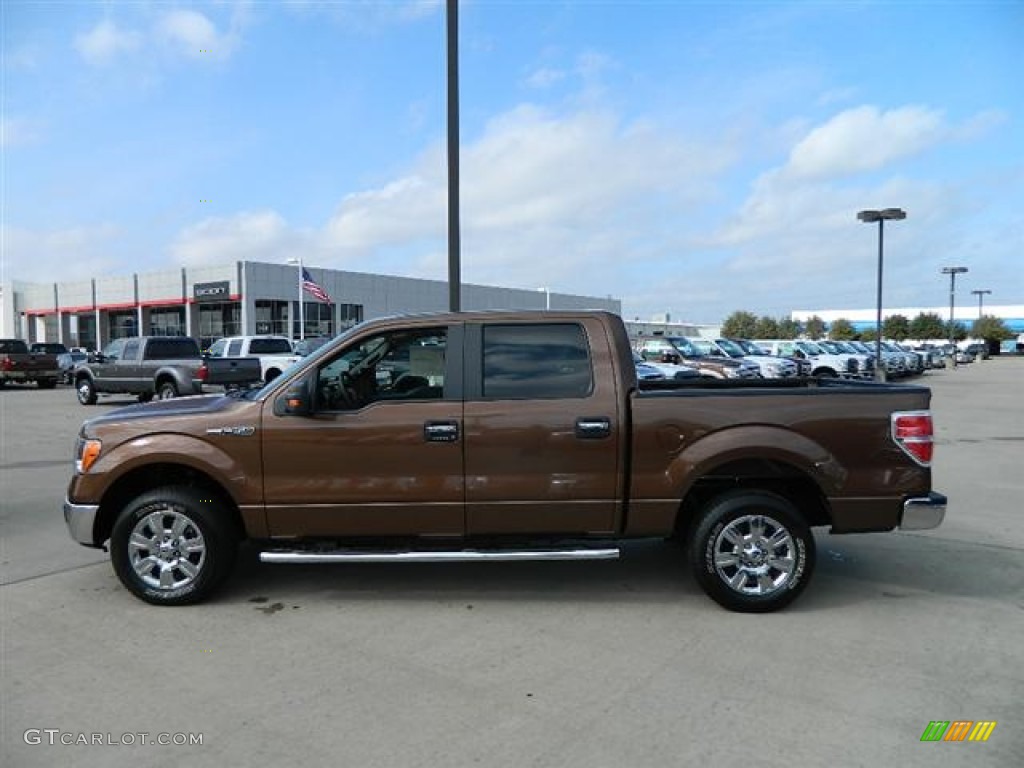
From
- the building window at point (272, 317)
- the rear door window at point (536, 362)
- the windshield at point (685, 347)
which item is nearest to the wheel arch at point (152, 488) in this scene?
the rear door window at point (536, 362)

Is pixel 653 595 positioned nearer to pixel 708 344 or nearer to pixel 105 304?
pixel 708 344

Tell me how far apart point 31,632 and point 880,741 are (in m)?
4.73

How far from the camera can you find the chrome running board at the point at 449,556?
4754 millimetres

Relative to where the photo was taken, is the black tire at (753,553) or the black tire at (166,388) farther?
the black tire at (166,388)

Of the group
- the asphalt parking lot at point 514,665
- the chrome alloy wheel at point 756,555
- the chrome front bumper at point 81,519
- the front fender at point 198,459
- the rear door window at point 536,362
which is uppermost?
the rear door window at point 536,362

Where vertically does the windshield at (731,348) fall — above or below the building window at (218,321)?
below

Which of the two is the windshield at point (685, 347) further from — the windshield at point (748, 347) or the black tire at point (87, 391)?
the black tire at point (87, 391)

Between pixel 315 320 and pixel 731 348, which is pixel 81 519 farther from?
pixel 315 320

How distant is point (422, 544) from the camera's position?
4.98 meters

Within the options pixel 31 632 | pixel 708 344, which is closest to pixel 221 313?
pixel 708 344

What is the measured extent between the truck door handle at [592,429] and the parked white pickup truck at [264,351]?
18.2 meters

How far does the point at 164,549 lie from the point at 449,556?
191 centimetres

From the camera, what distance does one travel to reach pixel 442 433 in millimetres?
4793

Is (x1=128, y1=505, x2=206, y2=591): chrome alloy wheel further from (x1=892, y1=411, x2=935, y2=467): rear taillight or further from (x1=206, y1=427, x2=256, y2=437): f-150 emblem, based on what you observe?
(x1=892, y1=411, x2=935, y2=467): rear taillight
